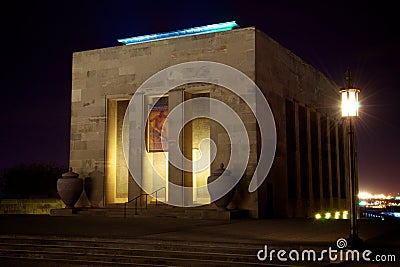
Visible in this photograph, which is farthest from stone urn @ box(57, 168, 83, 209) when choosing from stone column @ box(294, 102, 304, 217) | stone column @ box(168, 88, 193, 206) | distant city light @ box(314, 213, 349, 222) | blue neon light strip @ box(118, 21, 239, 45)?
distant city light @ box(314, 213, 349, 222)

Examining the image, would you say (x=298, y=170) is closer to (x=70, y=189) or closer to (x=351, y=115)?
(x=70, y=189)

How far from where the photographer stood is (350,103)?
1123 centimetres

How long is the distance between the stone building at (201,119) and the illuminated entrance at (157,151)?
46mm

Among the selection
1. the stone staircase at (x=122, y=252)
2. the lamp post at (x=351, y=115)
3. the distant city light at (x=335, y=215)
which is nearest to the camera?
the stone staircase at (x=122, y=252)

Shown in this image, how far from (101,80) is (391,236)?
615 inches

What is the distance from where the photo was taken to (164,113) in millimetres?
23500

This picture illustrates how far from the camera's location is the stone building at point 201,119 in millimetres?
21500

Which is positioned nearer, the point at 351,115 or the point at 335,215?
the point at 351,115

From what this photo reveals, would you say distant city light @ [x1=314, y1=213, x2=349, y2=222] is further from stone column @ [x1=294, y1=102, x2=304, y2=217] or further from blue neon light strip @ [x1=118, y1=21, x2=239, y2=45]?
blue neon light strip @ [x1=118, y1=21, x2=239, y2=45]

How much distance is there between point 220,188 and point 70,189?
7.12 meters

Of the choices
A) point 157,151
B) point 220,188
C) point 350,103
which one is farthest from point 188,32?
point 350,103

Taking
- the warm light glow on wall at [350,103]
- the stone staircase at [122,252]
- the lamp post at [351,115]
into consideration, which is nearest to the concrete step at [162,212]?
the stone staircase at [122,252]

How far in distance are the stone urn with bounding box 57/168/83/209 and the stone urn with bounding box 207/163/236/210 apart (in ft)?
21.5

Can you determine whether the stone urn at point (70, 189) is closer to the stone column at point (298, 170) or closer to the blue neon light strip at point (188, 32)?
the blue neon light strip at point (188, 32)
